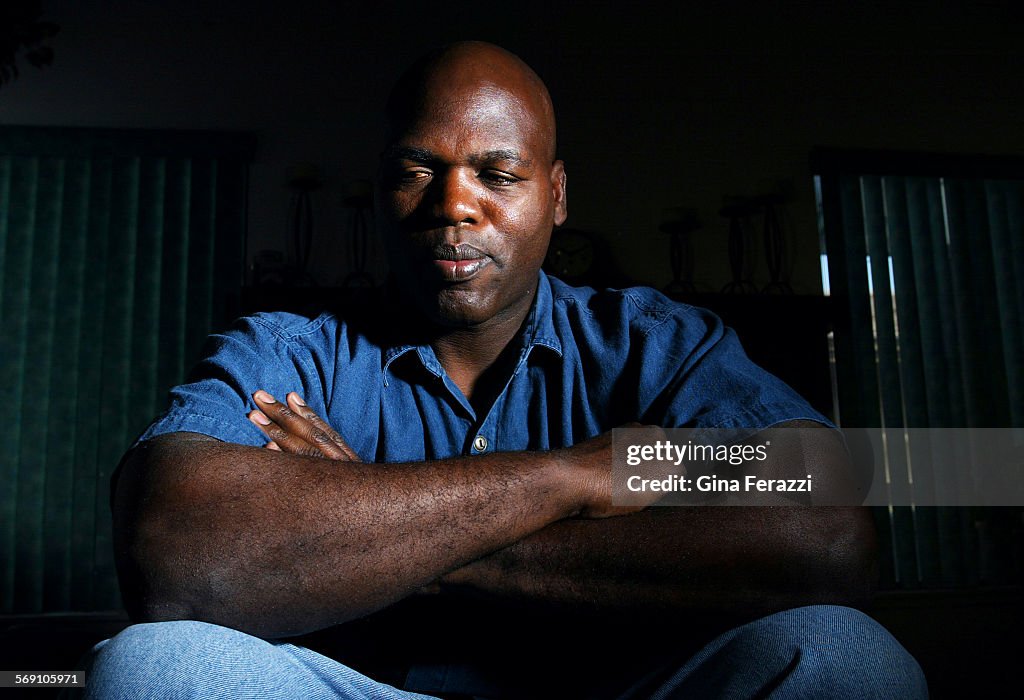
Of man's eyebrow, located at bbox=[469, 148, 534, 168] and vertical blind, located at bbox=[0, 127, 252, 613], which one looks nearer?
man's eyebrow, located at bbox=[469, 148, 534, 168]

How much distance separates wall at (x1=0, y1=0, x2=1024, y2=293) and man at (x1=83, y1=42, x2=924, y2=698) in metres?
2.50

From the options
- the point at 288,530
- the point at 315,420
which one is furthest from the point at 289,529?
the point at 315,420

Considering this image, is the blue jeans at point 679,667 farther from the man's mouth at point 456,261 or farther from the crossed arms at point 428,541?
the man's mouth at point 456,261

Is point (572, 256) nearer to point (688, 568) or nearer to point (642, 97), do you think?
point (642, 97)

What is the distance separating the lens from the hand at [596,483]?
98 centimetres

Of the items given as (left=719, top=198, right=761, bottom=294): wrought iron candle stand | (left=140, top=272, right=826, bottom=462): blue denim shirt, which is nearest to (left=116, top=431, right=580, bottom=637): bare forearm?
(left=140, top=272, right=826, bottom=462): blue denim shirt

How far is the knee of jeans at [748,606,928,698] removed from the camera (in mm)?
790

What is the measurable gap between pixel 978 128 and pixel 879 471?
192cm

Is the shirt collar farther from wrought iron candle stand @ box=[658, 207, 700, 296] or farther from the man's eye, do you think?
wrought iron candle stand @ box=[658, 207, 700, 296]

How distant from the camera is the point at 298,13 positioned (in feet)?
12.6

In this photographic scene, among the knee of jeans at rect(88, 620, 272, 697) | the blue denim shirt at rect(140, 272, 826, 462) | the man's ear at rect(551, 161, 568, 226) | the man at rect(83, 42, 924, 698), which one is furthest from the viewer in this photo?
the man's ear at rect(551, 161, 568, 226)

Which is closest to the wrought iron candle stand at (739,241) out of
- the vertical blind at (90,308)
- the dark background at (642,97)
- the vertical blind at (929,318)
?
the dark background at (642,97)

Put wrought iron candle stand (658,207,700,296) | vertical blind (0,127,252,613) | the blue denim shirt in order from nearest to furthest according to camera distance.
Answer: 1. the blue denim shirt
2. vertical blind (0,127,252,613)
3. wrought iron candle stand (658,207,700,296)

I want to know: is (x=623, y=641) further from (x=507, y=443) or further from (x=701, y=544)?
(x=507, y=443)
